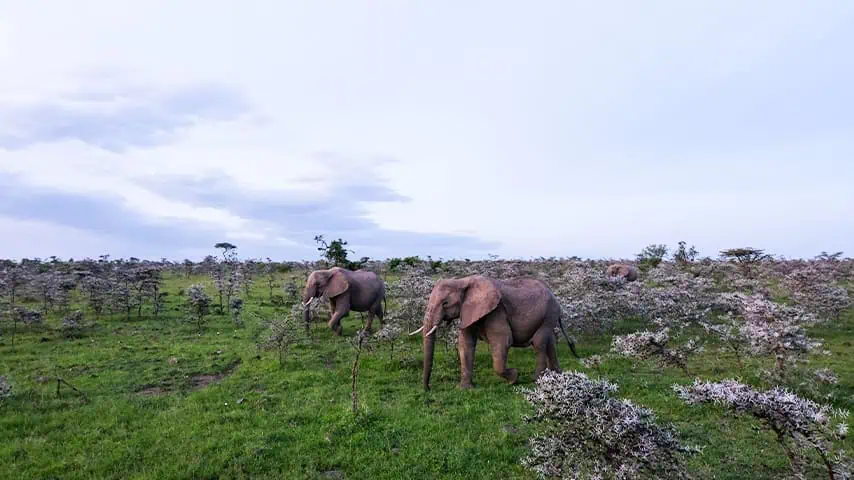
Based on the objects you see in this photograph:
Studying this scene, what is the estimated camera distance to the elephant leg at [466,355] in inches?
529

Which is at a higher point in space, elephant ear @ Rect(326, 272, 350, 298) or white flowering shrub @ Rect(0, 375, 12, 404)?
elephant ear @ Rect(326, 272, 350, 298)

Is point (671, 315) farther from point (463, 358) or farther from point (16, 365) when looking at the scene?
point (16, 365)

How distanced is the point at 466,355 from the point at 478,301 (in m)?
1.45

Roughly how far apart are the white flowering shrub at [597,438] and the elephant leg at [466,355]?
676cm

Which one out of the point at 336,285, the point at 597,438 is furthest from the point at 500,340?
the point at 336,285

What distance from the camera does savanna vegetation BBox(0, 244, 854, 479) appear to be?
612 cm

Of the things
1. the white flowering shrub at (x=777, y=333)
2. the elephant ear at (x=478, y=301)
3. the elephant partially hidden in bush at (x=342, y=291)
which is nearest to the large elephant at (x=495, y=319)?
the elephant ear at (x=478, y=301)

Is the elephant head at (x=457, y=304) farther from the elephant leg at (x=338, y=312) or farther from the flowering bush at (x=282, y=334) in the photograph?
the elephant leg at (x=338, y=312)

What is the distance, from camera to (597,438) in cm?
591

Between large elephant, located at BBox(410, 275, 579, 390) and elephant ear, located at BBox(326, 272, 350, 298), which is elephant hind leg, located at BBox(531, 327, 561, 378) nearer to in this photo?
large elephant, located at BBox(410, 275, 579, 390)

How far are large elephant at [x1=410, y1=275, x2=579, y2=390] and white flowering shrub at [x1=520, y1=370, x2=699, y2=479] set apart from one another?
680cm

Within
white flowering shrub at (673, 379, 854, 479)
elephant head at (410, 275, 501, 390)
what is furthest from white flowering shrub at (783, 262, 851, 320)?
white flowering shrub at (673, 379, 854, 479)

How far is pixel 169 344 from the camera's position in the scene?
20.2 metres

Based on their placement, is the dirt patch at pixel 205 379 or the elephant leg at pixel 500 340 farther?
the dirt patch at pixel 205 379
